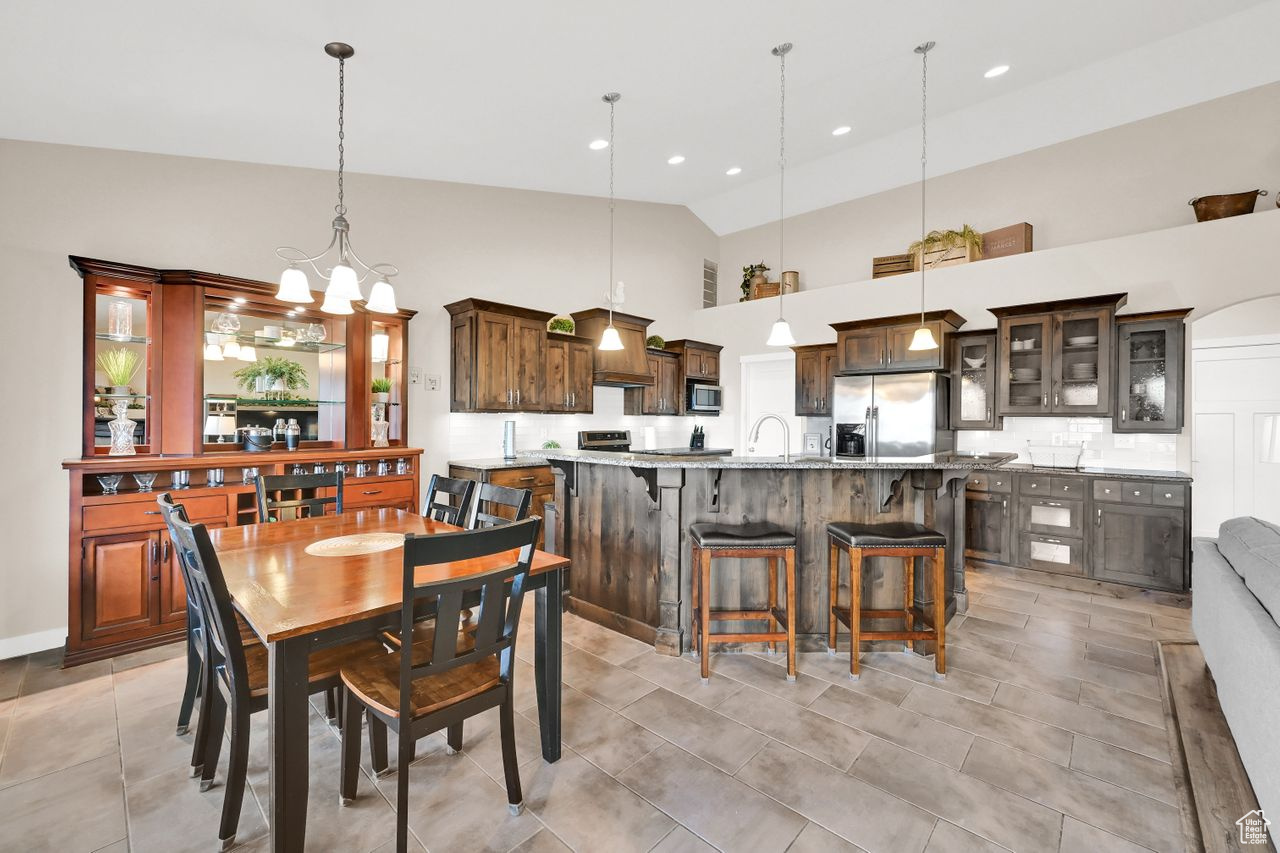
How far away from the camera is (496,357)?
189 inches

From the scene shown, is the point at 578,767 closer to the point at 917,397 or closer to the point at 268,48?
the point at 268,48

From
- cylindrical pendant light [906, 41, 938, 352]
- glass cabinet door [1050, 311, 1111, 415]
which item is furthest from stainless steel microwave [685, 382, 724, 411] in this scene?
glass cabinet door [1050, 311, 1111, 415]

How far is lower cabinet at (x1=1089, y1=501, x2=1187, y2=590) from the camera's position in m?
3.89

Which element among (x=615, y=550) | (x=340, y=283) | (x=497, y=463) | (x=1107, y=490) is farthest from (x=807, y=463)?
(x=1107, y=490)

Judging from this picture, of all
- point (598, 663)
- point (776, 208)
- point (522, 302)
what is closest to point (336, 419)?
point (522, 302)

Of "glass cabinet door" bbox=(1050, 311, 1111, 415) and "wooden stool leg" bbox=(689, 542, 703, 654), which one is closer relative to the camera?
"wooden stool leg" bbox=(689, 542, 703, 654)

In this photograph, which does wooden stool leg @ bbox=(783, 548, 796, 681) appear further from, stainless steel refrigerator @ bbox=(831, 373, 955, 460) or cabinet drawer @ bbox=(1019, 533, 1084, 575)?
cabinet drawer @ bbox=(1019, 533, 1084, 575)

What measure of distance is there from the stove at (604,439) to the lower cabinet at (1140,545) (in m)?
4.27

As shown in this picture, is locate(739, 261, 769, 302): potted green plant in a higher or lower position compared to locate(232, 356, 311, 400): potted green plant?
higher

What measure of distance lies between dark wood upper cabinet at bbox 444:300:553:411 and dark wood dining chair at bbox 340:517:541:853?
10.2 ft

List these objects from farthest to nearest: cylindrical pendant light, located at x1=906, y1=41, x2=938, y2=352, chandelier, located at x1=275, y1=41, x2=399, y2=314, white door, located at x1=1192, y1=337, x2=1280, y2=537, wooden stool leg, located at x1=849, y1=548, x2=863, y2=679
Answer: white door, located at x1=1192, y1=337, x2=1280, y2=537
cylindrical pendant light, located at x1=906, y1=41, x2=938, y2=352
wooden stool leg, located at x1=849, y1=548, x2=863, y2=679
chandelier, located at x1=275, y1=41, x2=399, y2=314

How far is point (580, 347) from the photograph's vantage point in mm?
5559

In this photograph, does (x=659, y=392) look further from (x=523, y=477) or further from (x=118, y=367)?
(x=118, y=367)

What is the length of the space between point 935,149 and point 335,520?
610 centimetres
